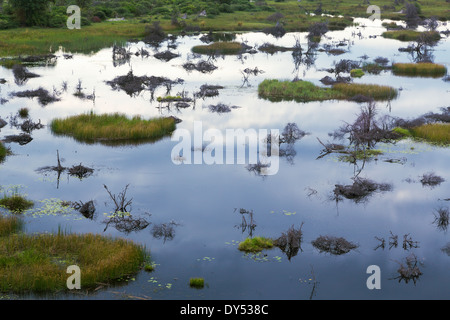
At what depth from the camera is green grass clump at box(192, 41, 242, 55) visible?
76.2 meters

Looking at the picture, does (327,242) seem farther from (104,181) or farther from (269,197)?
(104,181)

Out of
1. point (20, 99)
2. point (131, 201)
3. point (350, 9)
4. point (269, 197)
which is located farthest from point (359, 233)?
point (350, 9)

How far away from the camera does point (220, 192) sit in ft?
89.0

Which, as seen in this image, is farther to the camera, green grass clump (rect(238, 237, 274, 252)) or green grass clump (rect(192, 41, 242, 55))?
green grass clump (rect(192, 41, 242, 55))

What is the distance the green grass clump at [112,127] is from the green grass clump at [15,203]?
419 inches

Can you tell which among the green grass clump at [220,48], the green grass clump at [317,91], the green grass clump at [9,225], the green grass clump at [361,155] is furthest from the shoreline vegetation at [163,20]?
the green grass clump at [9,225]

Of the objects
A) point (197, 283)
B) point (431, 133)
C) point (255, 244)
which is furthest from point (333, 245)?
point (431, 133)

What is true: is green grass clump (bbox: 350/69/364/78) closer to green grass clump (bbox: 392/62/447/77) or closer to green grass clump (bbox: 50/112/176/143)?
green grass clump (bbox: 392/62/447/77)

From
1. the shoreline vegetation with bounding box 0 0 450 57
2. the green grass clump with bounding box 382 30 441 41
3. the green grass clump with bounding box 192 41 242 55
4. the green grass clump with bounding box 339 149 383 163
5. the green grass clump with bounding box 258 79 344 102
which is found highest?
the shoreline vegetation with bounding box 0 0 450 57

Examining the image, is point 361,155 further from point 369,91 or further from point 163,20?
point 163,20

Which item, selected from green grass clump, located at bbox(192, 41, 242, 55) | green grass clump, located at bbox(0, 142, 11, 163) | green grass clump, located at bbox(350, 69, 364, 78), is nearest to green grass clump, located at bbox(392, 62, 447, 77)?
green grass clump, located at bbox(350, 69, 364, 78)

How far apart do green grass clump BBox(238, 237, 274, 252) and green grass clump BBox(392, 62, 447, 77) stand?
147ft

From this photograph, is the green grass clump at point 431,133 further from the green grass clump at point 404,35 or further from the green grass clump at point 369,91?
the green grass clump at point 404,35

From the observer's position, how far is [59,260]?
19.3 meters
